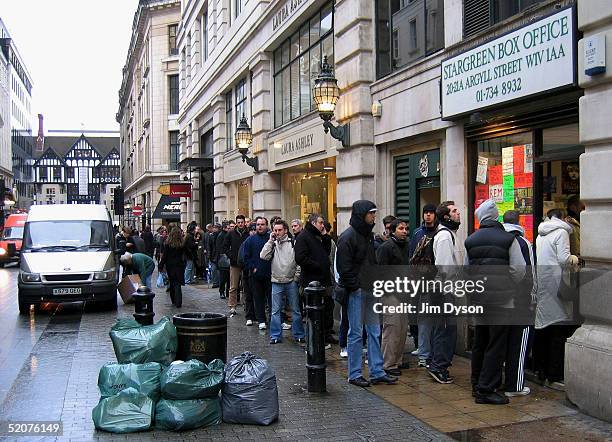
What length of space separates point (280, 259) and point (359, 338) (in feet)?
10.6

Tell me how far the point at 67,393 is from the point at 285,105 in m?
13.2

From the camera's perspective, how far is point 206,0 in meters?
29.0

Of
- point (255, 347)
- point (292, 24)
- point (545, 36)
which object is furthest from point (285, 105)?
point (545, 36)

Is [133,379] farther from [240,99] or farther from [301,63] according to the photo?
[240,99]

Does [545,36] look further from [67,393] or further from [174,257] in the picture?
[174,257]

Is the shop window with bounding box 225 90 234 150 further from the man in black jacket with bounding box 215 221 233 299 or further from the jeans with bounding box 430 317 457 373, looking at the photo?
the jeans with bounding box 430 317 457 373

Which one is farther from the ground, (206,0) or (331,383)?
(206,0)

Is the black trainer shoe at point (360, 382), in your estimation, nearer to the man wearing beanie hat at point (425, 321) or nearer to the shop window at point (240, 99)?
the man wearing beanie hat at point (425, 321)

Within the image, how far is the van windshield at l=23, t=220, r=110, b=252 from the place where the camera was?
14.8 m

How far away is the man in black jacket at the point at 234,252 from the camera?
13.7 m

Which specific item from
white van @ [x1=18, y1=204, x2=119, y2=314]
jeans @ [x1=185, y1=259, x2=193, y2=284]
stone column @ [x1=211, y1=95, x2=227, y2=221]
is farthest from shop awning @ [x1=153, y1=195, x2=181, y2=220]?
white van @ [x1=18, y1=204, x2=119, y2=314]

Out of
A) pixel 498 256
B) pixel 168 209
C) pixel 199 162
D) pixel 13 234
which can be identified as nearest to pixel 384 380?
pixel 498 256

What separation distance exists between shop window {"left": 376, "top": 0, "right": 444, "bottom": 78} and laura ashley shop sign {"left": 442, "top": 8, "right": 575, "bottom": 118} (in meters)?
1.30

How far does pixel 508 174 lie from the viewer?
938 cm
